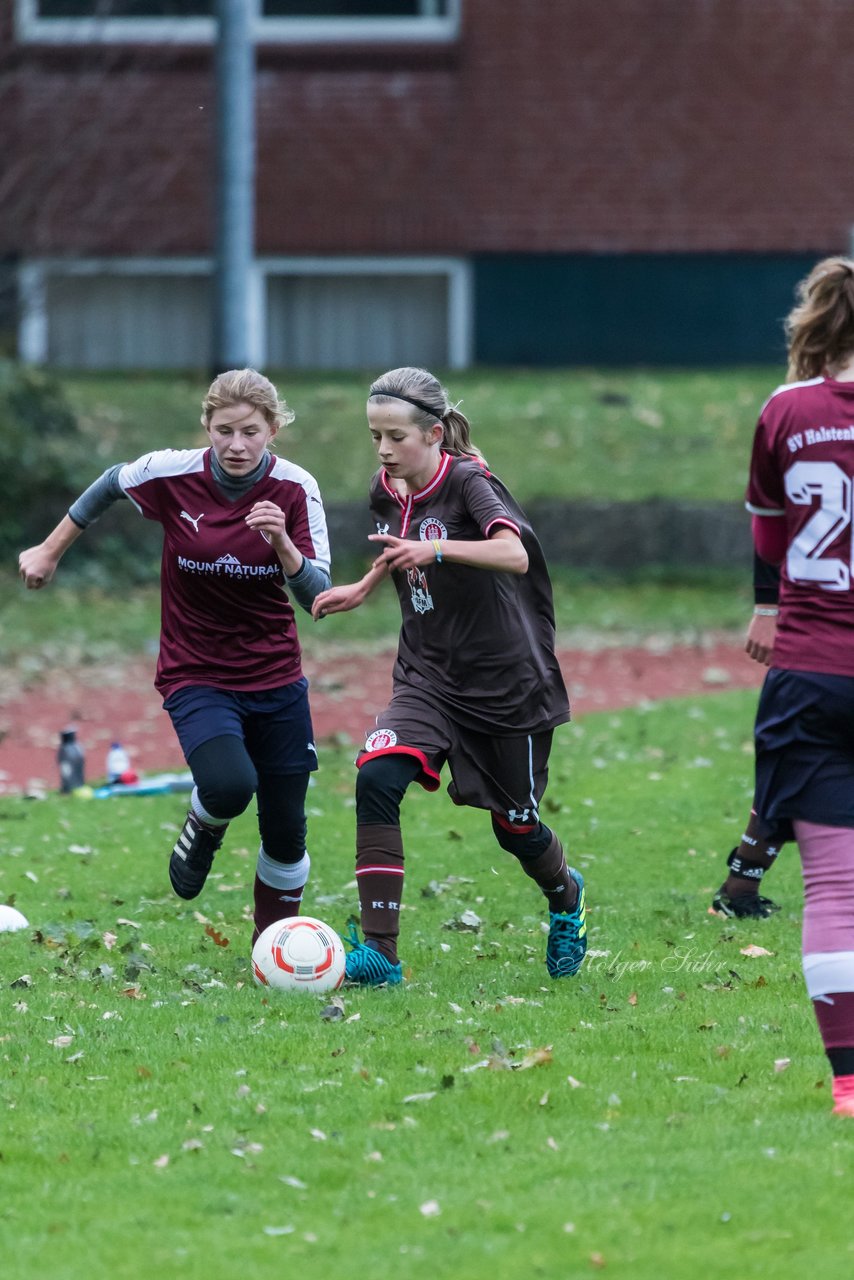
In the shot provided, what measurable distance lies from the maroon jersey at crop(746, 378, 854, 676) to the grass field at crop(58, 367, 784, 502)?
16.5 metres

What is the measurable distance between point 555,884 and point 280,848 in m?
→ 1.08

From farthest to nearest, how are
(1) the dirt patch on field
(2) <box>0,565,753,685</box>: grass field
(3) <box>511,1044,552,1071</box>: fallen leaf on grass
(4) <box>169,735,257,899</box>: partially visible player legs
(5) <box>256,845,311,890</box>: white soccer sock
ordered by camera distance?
(2) <box>0,565,753,685</box>: grass field → (1) the dirt patch on field → (5) <box>256,845,311,890</box>: white soccer sock → (4) <box>169,735,257,899</box>: partially visible player legs → (3) <box>511,1044,552,1071</box>: fallen leaf on grass

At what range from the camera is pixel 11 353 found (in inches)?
1040

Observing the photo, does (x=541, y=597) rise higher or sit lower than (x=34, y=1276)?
higher

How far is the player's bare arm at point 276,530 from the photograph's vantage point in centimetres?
622

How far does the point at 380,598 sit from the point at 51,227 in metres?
8.25

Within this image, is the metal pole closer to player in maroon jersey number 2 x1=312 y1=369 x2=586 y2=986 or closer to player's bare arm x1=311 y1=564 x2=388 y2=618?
player in maroon jersey number 2 x1=312 y1=369 x2=586 y2=986

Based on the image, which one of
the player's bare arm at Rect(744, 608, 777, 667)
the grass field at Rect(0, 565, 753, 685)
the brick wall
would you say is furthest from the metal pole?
the player's bare arm at Rect(744, 608, 777, 667)

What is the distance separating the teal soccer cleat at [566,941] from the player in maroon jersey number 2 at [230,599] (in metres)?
1.05

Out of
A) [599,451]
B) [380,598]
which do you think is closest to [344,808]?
[380,598]

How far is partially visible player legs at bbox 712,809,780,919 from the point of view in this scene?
7.80 m

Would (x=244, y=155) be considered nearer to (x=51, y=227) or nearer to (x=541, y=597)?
(x=51, y=227)

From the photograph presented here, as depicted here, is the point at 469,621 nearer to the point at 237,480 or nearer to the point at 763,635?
the point at 237,480

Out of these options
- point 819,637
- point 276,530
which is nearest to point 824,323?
point 819,637
